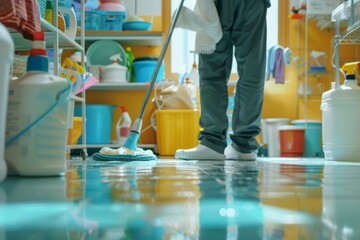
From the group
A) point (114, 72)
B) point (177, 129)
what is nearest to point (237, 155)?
point (177, 129)

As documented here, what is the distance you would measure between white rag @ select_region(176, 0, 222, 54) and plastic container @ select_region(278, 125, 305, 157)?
185 centimetres

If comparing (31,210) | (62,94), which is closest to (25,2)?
(62,94)

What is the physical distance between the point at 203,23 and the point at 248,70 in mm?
331

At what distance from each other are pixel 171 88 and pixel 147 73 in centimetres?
28

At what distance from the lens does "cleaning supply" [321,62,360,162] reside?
2.46 m

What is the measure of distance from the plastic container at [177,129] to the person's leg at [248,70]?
50.0 inches

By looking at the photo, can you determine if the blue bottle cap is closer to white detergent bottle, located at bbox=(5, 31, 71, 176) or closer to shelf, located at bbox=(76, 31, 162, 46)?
white detergent bottle, located at bbox=(5, 31, 71, 176)

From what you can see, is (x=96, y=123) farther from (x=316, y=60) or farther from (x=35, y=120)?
(x=35, y=120)

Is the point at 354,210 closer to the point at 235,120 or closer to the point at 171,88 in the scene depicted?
the point at 235,120

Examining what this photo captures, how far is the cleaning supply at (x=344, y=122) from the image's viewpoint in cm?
246

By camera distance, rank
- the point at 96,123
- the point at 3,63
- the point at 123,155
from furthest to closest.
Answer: the point at 96,123
the point at 123,155
the point at 3,63

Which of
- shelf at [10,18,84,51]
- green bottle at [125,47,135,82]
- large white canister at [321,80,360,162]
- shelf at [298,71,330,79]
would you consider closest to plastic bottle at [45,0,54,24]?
shelf at [10,18,84,51]

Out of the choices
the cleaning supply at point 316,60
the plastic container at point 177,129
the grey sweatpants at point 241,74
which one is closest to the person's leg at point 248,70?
the grey sweatpants at point 241,74

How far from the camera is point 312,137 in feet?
12.9
